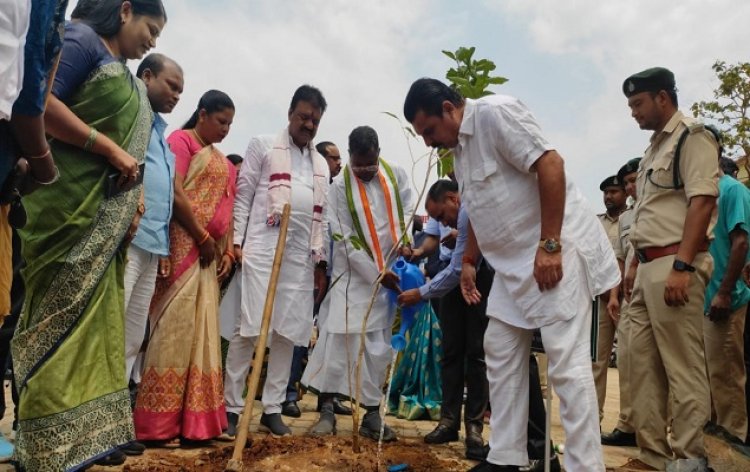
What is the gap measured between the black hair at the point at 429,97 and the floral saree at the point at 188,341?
152 centimetres

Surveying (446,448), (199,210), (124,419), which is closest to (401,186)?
(199,210)

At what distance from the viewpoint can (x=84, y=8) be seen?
2697mm

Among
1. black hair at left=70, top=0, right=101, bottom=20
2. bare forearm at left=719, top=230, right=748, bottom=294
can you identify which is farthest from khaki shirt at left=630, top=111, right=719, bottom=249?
black hair at left=70, top=0, right=101, bottom=20

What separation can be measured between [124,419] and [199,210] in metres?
1.50

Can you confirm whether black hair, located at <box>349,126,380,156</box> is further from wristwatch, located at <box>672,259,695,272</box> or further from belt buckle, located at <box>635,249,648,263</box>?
wristwatch, located at <box>672,259,695,272</box>

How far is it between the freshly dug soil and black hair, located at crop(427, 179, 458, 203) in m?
1.74

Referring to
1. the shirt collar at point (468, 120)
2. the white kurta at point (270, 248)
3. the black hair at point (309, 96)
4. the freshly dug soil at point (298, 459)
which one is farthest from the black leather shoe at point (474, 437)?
the black hair at point (309, 96)

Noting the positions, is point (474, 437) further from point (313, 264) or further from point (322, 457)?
point (313, 264)

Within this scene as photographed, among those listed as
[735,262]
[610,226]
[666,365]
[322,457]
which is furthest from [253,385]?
[610,226]

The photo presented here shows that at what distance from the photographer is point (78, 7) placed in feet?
8.89

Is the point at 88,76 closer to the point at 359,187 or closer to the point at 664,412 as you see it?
the point at 359,187

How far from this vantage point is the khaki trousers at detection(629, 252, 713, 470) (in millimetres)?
3225

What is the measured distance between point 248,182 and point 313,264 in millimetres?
713

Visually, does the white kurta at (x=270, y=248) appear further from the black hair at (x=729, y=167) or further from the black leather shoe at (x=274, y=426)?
the black hair at (x=729, y=167)
